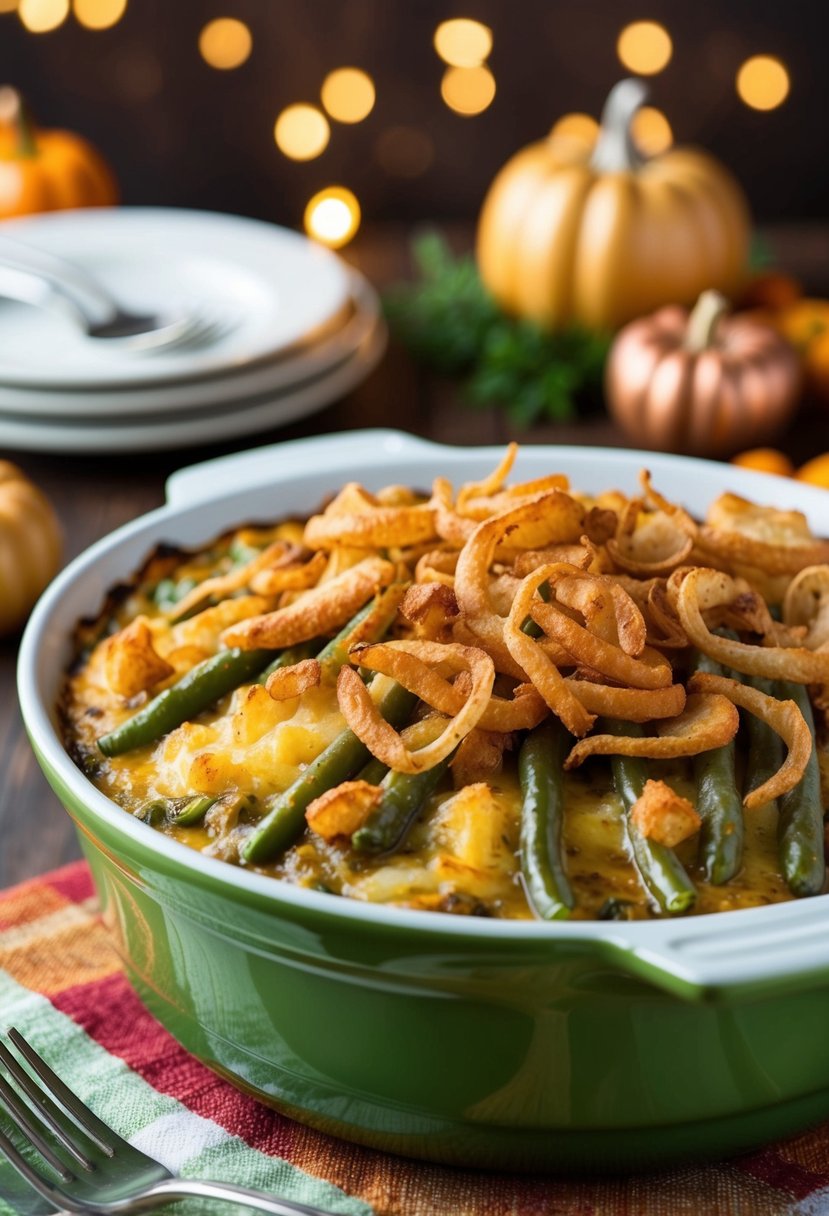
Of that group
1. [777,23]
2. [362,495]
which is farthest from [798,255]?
[362,495]

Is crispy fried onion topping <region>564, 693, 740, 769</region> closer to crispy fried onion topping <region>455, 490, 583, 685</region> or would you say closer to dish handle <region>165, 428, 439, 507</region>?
crispy fried onion topping <region>455, 490, 583, 685</region>

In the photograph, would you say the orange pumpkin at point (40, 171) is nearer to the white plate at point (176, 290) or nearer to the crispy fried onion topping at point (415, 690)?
the white plate at point (176, 290)

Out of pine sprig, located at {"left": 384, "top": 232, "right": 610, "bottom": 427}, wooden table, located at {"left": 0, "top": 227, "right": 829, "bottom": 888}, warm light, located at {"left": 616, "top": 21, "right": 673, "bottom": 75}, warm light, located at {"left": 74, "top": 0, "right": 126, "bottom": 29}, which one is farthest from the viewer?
warm light, located at {"left": 74, "top": 0, "right": 126, "bottom": 29}

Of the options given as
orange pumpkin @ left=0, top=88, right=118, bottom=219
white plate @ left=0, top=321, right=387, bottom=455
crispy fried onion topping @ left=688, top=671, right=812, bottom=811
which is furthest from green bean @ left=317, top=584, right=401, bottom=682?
orange pumpkin @ left=0, top=88, right=118, bottom=219

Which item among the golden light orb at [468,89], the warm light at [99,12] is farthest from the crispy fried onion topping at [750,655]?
the warm light at [99,12]

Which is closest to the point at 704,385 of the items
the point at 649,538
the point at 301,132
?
the point at 649,538

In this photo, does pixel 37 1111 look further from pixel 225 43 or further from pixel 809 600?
pixel 225 43
